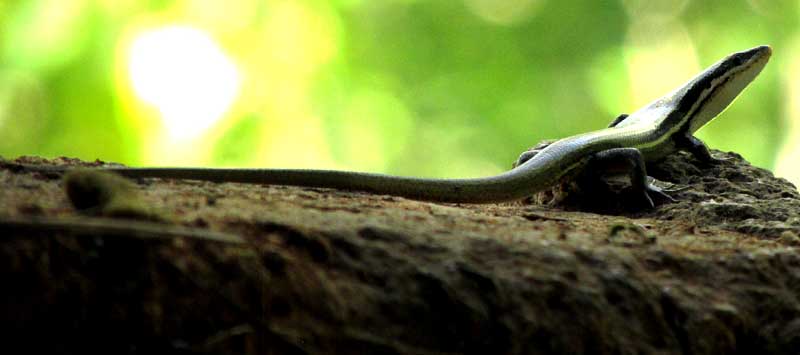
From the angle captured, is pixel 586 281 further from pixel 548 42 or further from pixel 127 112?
pixel 548 42

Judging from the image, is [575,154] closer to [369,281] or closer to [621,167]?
[621,167]

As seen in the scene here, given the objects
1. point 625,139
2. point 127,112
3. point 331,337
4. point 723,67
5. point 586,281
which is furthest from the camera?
point 127,112

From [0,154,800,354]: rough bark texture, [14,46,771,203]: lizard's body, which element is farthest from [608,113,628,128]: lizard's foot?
[0,154,800,354]: rough bark texture

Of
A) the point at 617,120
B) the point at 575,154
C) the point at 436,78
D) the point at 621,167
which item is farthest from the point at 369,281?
the point at 436,78

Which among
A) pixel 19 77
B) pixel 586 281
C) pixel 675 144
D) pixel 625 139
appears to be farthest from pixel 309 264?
pixel 19 77

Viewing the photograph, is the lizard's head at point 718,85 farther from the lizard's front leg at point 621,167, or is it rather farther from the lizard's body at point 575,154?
the lizard's front leg at point 621,167

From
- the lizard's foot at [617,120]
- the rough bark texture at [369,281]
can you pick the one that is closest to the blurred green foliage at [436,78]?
the lizard's foot at [617,120]

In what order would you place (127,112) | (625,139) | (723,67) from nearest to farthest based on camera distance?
(625,139)
(723,67)
(127,112)
